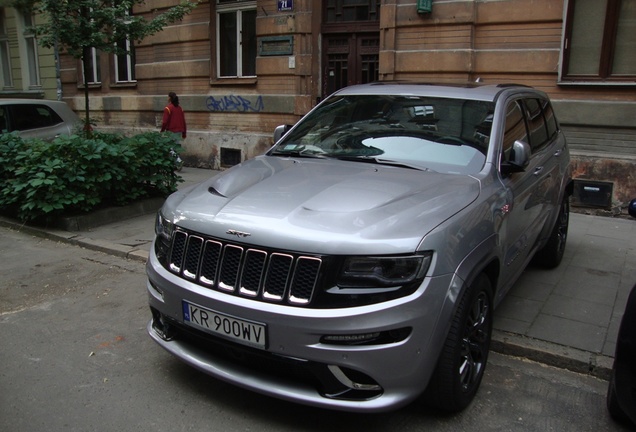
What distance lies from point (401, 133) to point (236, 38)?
888 centimetres

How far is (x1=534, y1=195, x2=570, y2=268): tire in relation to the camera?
5.41 metres

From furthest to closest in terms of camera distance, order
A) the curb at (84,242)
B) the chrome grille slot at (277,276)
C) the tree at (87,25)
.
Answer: the tree at (87,25) → the curb at (84,242) → the chrome grille slot at (277,276)

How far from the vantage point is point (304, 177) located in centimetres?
342

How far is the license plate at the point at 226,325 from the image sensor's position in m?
2.67

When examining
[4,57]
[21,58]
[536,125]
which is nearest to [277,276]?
[536,125]

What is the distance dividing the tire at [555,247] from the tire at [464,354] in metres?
2.42

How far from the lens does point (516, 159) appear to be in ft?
11.8

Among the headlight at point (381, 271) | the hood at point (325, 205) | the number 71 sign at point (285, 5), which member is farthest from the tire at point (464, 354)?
the number 71 sign at point (285, 5)

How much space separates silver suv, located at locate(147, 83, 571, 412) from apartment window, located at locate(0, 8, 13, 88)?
1767cm

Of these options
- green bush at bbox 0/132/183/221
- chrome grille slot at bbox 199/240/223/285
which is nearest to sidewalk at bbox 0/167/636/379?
green bush at bbox 0/132/183/221

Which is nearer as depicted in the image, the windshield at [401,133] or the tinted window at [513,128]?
the windshield at [401,133]

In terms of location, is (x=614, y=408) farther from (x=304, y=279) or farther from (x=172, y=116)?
(x=172, y=116)

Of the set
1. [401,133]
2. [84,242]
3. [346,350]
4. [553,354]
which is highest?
[401,133]

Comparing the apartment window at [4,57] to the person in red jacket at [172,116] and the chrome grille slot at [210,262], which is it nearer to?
the person in red jacket at [172,116]
